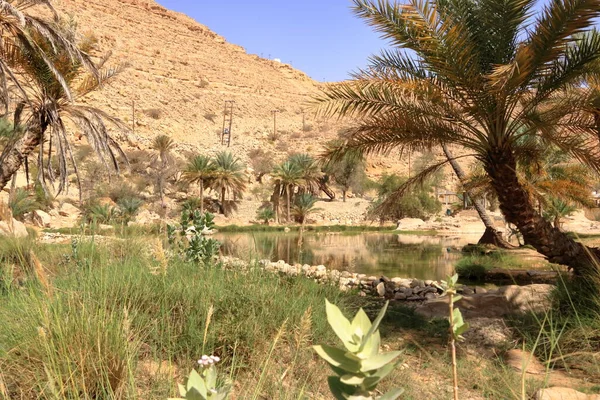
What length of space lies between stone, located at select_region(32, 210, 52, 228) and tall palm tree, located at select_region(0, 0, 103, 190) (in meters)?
16.5

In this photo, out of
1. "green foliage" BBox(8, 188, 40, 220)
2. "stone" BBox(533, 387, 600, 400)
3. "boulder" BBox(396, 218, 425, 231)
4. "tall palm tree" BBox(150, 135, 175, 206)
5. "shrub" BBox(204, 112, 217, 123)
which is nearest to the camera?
"stone" BBox(533, 387, 600, 400)

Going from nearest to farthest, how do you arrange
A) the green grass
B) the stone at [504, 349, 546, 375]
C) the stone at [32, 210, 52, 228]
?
the green grass → the stone at [504, 349, 546, 375] → the stone at [32, 210, 52, 228]

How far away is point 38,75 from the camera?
29.1 feet

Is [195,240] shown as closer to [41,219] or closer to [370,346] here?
[370,346]

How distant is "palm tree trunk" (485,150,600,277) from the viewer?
7.05 meters

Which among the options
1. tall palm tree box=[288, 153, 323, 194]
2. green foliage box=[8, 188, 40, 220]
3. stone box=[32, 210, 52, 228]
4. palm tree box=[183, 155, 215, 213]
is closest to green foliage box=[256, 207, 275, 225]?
tall palm tree box=[288, 153, 323, 194]

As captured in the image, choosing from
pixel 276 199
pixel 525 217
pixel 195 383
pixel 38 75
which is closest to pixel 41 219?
pixel 276 199

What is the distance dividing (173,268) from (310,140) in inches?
2053

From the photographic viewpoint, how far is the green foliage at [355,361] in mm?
667

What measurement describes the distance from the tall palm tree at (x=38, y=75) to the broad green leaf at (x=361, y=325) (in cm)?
795

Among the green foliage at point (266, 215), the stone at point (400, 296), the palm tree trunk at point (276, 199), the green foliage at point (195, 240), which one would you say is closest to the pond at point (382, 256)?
the stone at point (400, 296)

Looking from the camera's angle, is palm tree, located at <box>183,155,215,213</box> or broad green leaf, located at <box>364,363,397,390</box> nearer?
broad green leaf, located at <box>364,363,397,390</box>

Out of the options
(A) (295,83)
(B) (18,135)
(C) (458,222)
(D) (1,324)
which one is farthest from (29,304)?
(A) (295,83)

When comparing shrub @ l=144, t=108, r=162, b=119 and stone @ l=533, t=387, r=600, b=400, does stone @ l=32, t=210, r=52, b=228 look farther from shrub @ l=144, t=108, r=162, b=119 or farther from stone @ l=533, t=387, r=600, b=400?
shrub @ l=144, t=108, r=162, b=119
